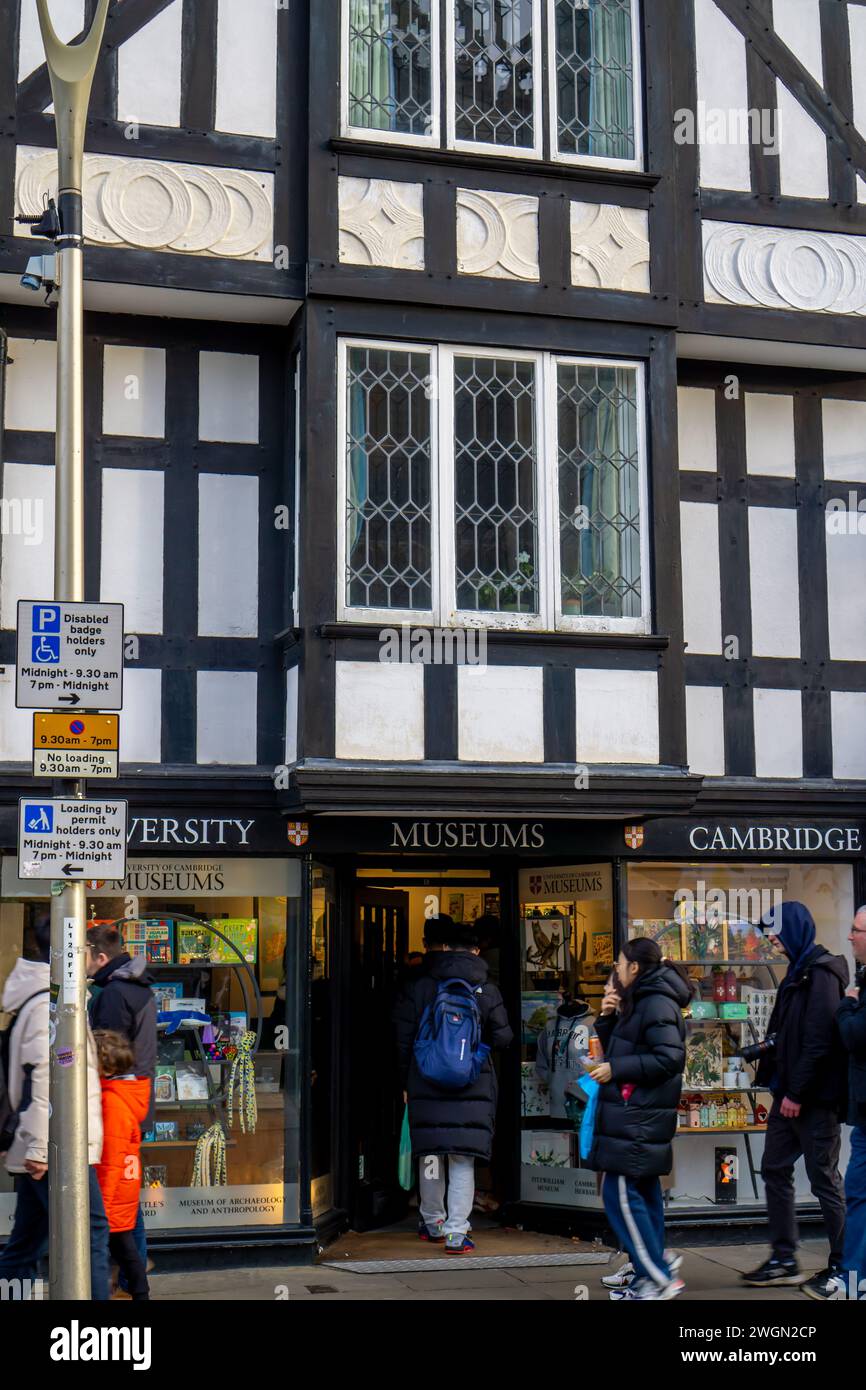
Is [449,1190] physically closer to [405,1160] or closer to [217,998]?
[405,1160]

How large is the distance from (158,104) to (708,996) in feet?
23.5

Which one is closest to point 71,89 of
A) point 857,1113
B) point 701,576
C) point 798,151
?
point 701,576

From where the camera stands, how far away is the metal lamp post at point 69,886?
315 inches

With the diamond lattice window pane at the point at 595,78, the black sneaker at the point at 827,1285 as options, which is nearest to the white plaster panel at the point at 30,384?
the diamond lattice window pane at the point at 595,78

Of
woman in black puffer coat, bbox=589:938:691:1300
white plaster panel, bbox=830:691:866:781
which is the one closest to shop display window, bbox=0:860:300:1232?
woman in black puffer coat, bbox=589:938:691:1300

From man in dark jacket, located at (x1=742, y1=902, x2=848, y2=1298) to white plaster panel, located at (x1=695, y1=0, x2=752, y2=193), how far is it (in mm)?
5431

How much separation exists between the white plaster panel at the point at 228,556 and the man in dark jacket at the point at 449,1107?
8.39ft

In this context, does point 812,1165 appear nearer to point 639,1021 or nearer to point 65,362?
point 639,1021

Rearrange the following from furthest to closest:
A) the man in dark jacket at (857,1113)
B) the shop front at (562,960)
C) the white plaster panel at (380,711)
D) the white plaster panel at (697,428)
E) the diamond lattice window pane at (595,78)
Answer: the white plaster panel at (697,428) → the diamond lattice window pane at (595,78) → the shop front at (562,960) → the white plaster panel at (380,711) → the man in dark jacket at (857,1113)

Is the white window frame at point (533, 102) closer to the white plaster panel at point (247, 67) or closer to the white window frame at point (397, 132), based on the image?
the white window frame at point (397, 132)

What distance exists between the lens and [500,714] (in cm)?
1089

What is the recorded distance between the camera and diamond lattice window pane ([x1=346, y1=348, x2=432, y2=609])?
430 inches

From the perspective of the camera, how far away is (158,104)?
36.4 ft
